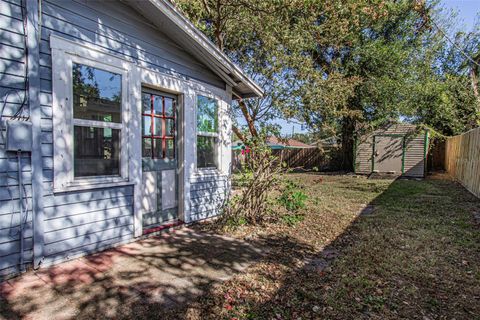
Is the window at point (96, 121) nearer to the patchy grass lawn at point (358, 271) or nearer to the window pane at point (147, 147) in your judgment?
the window pane at point (147, 147)

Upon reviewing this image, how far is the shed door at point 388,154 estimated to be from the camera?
13.7 m

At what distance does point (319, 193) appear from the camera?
356 inches

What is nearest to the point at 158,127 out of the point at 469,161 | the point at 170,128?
the point at 170,128

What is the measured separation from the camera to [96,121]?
3529mm

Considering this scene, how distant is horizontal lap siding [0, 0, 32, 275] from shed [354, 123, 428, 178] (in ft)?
47.9

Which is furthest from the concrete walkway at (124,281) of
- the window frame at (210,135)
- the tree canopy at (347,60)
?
the tree canopy at (347,60)

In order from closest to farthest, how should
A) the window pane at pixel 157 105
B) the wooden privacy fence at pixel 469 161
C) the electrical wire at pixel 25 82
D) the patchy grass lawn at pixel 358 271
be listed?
the patchy grass lawn at pixel 358 271 < the electrical wire at pixel 25 82 < the window pane at pixel 157 105 < the wooden privacy fence at pixel 469 161

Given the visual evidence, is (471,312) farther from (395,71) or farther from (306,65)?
(395,71)

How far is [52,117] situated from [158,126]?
1.67 m

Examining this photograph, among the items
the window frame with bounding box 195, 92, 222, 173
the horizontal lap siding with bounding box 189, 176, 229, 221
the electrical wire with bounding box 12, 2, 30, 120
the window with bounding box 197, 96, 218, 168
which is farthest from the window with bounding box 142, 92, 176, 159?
the electrical wire with bounding box 12, 2, 30, 120

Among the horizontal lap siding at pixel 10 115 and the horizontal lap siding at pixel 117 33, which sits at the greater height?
the horizontal lap siding at pixel 117 33

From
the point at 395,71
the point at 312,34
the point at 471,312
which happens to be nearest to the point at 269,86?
the point at 312,34

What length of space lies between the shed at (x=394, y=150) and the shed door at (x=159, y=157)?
12410 millimetres

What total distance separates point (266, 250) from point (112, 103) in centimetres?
305
